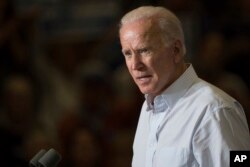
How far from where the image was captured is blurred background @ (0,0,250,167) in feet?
9.04

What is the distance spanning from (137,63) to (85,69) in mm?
1512

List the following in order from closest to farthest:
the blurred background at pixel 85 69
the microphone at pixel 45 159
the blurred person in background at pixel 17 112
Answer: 1. the microphone at pixel 45 159
2. the blurred person in background at pixel 17 112
3. the blurred background at pixel 85 69

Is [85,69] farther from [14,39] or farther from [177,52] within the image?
[177,52]

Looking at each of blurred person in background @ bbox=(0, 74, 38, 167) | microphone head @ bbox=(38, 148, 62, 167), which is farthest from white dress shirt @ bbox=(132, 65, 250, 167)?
blurred person in background @ bbox=(0, 74, 38, 167)

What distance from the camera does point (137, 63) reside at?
4.73ft

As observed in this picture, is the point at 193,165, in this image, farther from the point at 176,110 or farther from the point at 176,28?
the point at 176,28

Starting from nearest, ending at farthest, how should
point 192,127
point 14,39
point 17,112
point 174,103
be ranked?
point 192,127 → point 174,103 → point 17,112 → point 14,39

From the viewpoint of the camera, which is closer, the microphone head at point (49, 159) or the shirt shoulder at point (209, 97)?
the microphone head at point (49, 159)

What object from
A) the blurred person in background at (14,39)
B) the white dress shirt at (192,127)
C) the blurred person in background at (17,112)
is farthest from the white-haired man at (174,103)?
the blurred person in background at (14,39)

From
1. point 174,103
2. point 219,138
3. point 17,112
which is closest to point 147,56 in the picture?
point 174,103

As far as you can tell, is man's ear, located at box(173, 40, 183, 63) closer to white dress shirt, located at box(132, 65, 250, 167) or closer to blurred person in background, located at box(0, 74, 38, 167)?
white dress shirt, located at box(132, 65, 250, 167)

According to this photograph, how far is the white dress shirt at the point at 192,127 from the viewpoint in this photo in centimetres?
133

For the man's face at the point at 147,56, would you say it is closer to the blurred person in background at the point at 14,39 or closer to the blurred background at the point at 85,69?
the blurred background at the point at 85,69

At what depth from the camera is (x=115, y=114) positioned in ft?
9.26
